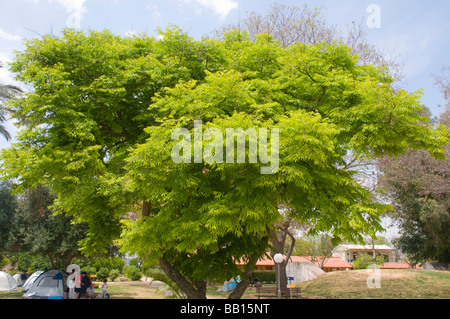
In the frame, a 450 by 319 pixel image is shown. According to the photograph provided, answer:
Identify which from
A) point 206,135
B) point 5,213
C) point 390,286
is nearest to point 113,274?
point 5,213

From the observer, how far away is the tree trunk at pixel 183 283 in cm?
1218

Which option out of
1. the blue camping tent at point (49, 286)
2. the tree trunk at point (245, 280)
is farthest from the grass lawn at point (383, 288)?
the tree trunk at point (245, 280)

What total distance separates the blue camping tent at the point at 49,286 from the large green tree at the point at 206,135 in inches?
322

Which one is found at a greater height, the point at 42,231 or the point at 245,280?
the point at 42,231

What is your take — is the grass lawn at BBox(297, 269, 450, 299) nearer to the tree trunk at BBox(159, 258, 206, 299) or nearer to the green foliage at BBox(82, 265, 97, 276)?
the tree trunk at BBox(159, 258, 206, 299)

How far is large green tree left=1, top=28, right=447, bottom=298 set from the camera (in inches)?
311

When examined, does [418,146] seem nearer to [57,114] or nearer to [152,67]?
[152,67]

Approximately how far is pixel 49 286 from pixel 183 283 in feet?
34.5

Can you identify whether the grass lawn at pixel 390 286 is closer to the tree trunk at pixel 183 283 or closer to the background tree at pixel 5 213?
the tree trunk at pixel 183 283

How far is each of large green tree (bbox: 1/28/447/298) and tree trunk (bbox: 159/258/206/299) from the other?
0.17ft

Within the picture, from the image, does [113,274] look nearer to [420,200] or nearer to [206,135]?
[420,200]

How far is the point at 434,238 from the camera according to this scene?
86.0 ft

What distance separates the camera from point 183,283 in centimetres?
1227

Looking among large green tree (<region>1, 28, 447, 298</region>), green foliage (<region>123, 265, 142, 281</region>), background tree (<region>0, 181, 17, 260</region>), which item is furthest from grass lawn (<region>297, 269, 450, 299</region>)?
green foliage (<region>123, 265, 142, 281</region>)
